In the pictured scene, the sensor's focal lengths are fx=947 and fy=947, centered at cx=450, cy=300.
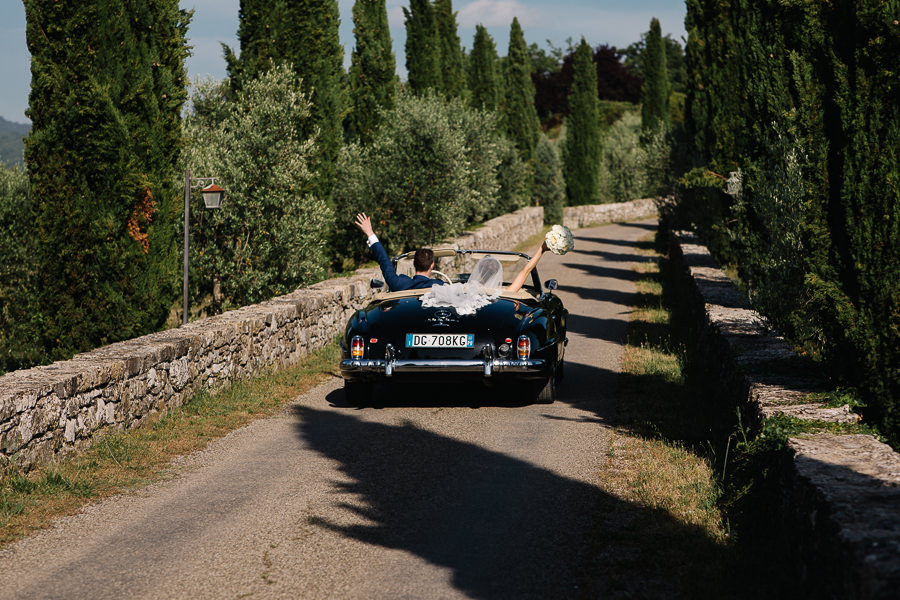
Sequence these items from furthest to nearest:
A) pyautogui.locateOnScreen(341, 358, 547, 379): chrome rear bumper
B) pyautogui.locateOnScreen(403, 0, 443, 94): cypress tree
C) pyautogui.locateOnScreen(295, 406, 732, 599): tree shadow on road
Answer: pyautogui.locateOnScreen(403, 0, 443, 94): cypress tree → pyautogui.locateOnScreen(341, 358, 547, 379): chrome rear bumper → pyautogui.locateOnScreen(295, 406, 732, 599): tree shadow on road

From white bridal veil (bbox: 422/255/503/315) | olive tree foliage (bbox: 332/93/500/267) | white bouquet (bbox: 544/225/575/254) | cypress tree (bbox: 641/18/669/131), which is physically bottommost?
white bridal veil (bbox: 422/255/503/315)

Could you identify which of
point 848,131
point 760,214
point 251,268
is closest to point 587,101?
point 251,268

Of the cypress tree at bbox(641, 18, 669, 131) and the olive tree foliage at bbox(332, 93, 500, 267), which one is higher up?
the cypress tree at bbox(641, 18, 669, 131)

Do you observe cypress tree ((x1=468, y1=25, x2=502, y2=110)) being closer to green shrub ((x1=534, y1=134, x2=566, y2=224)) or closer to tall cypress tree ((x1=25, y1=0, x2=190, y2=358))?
green shrub ((x1=534, y1=134, x2=566, y2=224))

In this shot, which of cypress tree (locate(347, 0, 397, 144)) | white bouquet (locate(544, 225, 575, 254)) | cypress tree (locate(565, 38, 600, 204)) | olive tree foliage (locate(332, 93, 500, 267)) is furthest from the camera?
cypress tree (locate(565, 38, 600, 204))

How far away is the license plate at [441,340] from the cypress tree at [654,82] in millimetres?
48494

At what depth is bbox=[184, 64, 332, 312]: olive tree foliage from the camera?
16828 millimetres

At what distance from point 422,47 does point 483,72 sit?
1208 centimetres

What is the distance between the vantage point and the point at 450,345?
9414 mm

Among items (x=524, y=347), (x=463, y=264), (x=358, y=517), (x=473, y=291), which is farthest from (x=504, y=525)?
(x=463, y=264)

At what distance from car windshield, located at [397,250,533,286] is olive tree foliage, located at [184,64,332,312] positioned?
1938 mm

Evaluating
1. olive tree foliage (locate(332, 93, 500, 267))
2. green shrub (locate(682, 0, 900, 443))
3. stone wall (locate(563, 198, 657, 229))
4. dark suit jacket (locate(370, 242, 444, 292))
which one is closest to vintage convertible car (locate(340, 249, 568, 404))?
dark suit jacket (locate(370, 242, 444, 292))

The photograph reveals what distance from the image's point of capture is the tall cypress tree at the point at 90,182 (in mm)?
Result: 12469

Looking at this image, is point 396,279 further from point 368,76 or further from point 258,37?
point 368,76
